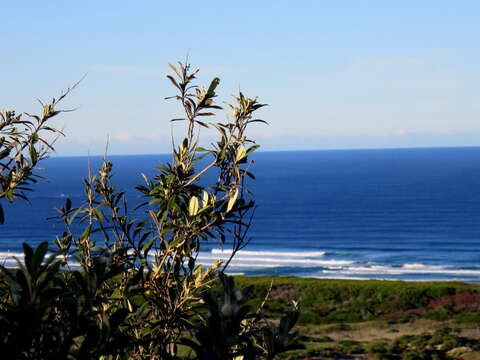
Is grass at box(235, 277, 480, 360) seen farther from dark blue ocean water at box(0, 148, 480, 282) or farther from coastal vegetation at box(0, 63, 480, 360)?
coastal vegetation at box(0, 63, 480, 360)

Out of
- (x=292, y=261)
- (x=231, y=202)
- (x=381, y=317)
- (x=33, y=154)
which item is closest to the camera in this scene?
(x=231, y=202)

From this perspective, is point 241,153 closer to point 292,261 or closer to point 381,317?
point 381,317

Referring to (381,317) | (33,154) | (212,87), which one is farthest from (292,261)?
(212,87)

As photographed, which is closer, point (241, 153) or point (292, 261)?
point (241, 153)

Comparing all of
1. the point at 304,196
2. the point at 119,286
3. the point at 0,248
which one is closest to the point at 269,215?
the point at 304,196

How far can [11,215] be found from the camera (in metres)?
117

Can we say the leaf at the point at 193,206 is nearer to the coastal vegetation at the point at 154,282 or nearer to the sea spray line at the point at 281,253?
the coastal vegetation at the point at 154,282

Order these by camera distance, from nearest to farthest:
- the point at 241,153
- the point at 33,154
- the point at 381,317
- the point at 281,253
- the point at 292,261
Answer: the point at 241,153, the point at 33,154, the point at 381,317, the point at 292,261, the point at 281,253

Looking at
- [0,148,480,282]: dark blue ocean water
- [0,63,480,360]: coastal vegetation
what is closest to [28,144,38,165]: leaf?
[0,63,480,360]: coastal vegetation

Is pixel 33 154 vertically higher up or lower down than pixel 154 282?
higher up

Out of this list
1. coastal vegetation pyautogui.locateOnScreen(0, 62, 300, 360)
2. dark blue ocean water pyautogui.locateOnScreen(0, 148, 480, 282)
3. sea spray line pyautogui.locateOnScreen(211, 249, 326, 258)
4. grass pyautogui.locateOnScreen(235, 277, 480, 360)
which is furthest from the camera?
sea spray line pyautogui.locateOnScreen(211, 249, 326, 258)

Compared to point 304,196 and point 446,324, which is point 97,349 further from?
point 304,196

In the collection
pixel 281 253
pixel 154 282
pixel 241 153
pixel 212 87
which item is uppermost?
pixel 212 87

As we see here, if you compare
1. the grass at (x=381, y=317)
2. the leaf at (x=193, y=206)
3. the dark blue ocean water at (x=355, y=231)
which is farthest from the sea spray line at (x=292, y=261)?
the leaf at (x=193, y=206)
